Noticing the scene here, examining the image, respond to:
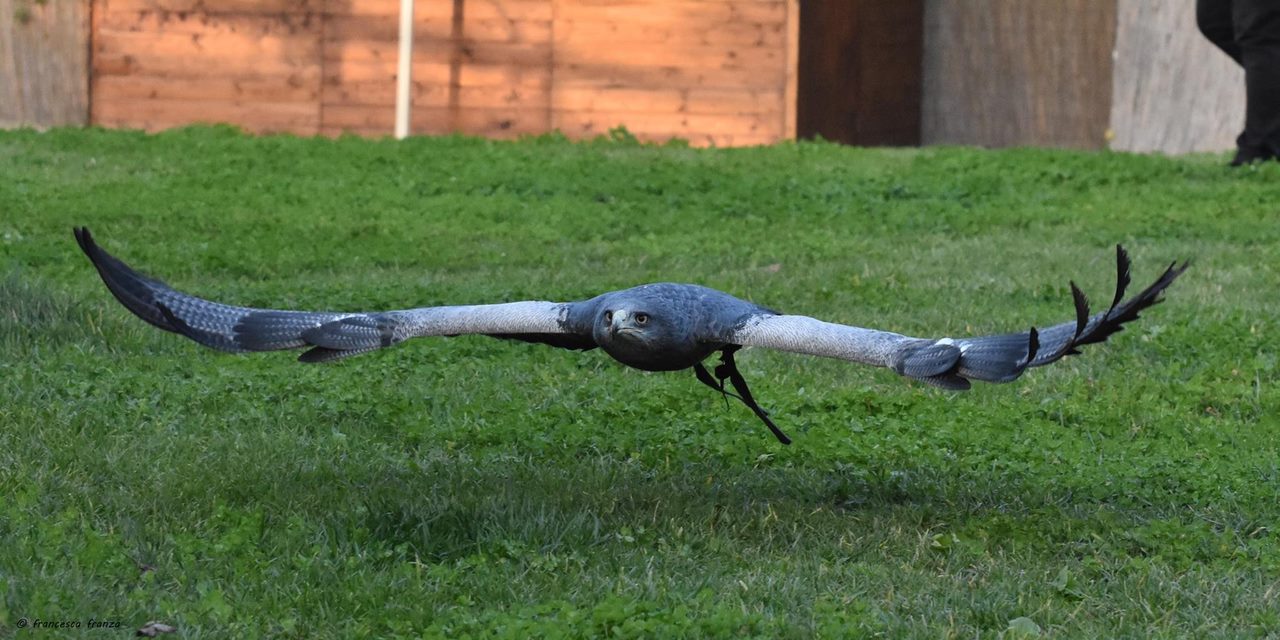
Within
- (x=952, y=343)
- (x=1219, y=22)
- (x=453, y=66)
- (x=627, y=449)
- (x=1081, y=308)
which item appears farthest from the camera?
(x=453, y=66)

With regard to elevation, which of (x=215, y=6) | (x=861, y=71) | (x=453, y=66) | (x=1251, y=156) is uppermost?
(x=215, y=6)

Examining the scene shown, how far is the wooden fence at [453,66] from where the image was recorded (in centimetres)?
A: 1764

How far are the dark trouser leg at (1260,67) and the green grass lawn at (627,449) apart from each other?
1.56 m

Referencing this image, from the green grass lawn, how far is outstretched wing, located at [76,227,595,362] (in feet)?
1.83

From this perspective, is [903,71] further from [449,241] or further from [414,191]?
[449,241]

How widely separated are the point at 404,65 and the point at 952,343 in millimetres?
13008

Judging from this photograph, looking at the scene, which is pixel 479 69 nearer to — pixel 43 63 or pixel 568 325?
pixel 43 63

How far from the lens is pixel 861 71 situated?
1902cm

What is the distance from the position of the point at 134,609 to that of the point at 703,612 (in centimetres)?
151

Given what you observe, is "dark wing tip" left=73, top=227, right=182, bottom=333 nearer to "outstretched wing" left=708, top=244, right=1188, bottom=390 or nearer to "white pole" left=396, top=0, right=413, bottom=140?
"outstretched wing" left=708, top=244, right=1188, bottom=390

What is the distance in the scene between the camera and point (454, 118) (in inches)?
707

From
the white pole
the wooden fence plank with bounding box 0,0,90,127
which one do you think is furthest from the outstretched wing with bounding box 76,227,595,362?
the wooden fence plank with bounding box 0,0,90,127

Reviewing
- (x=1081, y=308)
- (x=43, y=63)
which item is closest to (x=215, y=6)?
(x=43, y=63)

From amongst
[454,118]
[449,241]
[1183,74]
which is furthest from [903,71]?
[449,241]
